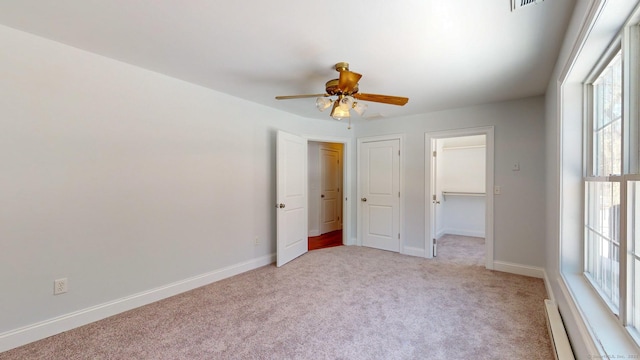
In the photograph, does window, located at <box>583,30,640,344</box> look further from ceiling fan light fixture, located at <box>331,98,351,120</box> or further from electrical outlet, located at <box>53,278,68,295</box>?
electrical outlet, located at <box>53,278,68,295</box>

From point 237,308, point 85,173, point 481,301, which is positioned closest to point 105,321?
point 237,308

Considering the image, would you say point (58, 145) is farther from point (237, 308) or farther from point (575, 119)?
point (575, 119)

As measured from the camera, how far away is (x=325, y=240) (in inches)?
213

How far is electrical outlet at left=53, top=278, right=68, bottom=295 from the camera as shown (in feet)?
6.95

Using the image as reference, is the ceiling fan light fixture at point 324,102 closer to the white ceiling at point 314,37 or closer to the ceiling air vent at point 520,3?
the white ceiling at point 314,37

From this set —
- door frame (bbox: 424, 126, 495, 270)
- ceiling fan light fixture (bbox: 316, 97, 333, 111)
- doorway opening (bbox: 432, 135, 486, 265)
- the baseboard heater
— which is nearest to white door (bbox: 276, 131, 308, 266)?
ceiling fan light fixture (bbox: 316, 97, 333, 111)

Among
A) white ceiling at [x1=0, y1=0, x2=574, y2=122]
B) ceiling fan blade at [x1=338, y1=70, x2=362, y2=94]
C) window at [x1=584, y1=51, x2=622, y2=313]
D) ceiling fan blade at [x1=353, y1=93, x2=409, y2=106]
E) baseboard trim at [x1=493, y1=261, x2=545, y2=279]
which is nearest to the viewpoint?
window at [x1=584, y1=51, x2=622, y2=313]

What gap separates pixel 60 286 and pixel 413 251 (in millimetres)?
4221

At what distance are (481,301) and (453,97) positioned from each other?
2381mm

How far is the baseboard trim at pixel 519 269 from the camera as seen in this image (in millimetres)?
3277

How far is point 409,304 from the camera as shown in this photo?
2590 mm

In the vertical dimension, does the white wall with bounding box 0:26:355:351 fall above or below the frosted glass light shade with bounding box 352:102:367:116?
below

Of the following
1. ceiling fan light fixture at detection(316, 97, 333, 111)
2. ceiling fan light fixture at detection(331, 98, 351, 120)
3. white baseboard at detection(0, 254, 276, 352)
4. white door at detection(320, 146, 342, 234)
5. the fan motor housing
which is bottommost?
white baseboard at detection(0, 254, 276, 352)

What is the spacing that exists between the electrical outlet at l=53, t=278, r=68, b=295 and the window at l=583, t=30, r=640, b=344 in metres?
3.60
